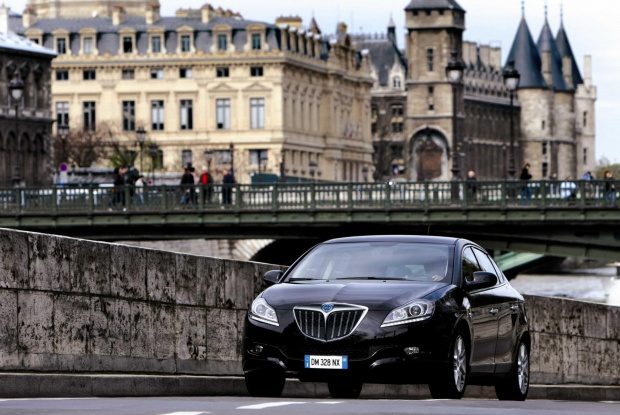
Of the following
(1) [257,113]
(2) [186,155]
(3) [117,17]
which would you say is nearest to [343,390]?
(2) [186,155]

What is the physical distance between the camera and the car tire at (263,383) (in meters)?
15.6

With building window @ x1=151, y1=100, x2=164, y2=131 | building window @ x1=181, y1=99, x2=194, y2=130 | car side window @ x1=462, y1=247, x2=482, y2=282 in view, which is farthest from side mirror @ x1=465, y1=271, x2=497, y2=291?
building window @ x1=151, y1=100, x2=164, y2=131

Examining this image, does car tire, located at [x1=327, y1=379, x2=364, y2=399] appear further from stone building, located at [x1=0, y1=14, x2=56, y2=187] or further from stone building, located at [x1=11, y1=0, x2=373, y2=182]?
stone building, located at [x1=11, y1=0, x2=373, y2=182]

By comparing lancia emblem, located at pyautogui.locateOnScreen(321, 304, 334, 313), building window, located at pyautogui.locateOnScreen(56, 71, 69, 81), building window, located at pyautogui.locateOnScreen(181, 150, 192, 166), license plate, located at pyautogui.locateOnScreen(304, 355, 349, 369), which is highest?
building window, located at pyautogui.locateOnScreen(56, 71, 69, 81)

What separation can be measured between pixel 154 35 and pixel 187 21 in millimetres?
4175

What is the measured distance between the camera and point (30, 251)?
52.9 feet

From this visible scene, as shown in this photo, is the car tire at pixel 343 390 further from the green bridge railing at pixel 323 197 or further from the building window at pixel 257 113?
the building window at pixel 257 113

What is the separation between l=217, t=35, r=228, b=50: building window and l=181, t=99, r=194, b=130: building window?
427cm

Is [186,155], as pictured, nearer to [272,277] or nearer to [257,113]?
[257,113]

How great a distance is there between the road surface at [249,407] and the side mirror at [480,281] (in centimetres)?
97

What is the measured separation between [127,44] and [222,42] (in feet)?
22.0

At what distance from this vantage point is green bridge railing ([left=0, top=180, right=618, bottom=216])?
53.8 m

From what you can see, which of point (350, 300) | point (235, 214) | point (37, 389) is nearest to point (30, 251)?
point (37, 389)

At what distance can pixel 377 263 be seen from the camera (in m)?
16.1
